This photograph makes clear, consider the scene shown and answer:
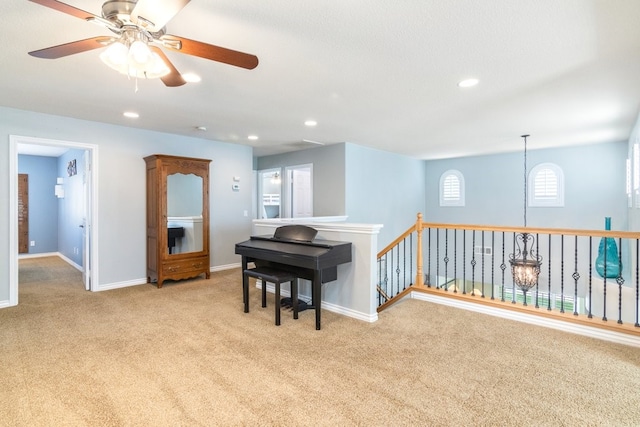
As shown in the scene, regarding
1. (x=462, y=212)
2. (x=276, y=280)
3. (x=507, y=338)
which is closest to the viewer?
(x=507, y=338)

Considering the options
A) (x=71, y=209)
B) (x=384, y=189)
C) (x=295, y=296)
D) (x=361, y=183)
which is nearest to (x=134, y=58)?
(x=295, y=296)

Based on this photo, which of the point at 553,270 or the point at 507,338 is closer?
the point at 507,338

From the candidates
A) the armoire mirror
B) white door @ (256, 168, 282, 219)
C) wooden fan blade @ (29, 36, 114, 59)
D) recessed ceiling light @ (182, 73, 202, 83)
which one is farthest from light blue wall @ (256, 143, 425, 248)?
wooden fan blade @ (29, 36, 114, 59)

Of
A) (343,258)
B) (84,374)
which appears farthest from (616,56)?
(84,374)

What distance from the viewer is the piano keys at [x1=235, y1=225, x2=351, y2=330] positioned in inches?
125

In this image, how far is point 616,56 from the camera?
2.49 m

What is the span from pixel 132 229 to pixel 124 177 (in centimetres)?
79

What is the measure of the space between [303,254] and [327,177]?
3.35 metres

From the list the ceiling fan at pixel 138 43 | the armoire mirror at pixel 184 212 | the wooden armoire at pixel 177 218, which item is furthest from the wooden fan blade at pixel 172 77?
the armoire mirror at pixel 184 212

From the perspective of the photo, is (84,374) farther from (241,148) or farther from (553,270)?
(553,270)

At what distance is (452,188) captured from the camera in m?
8.22

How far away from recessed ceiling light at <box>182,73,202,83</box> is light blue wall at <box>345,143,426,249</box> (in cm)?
352

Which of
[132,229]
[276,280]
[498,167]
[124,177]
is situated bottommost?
[276,280]

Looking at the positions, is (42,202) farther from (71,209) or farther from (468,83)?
(468,83)
